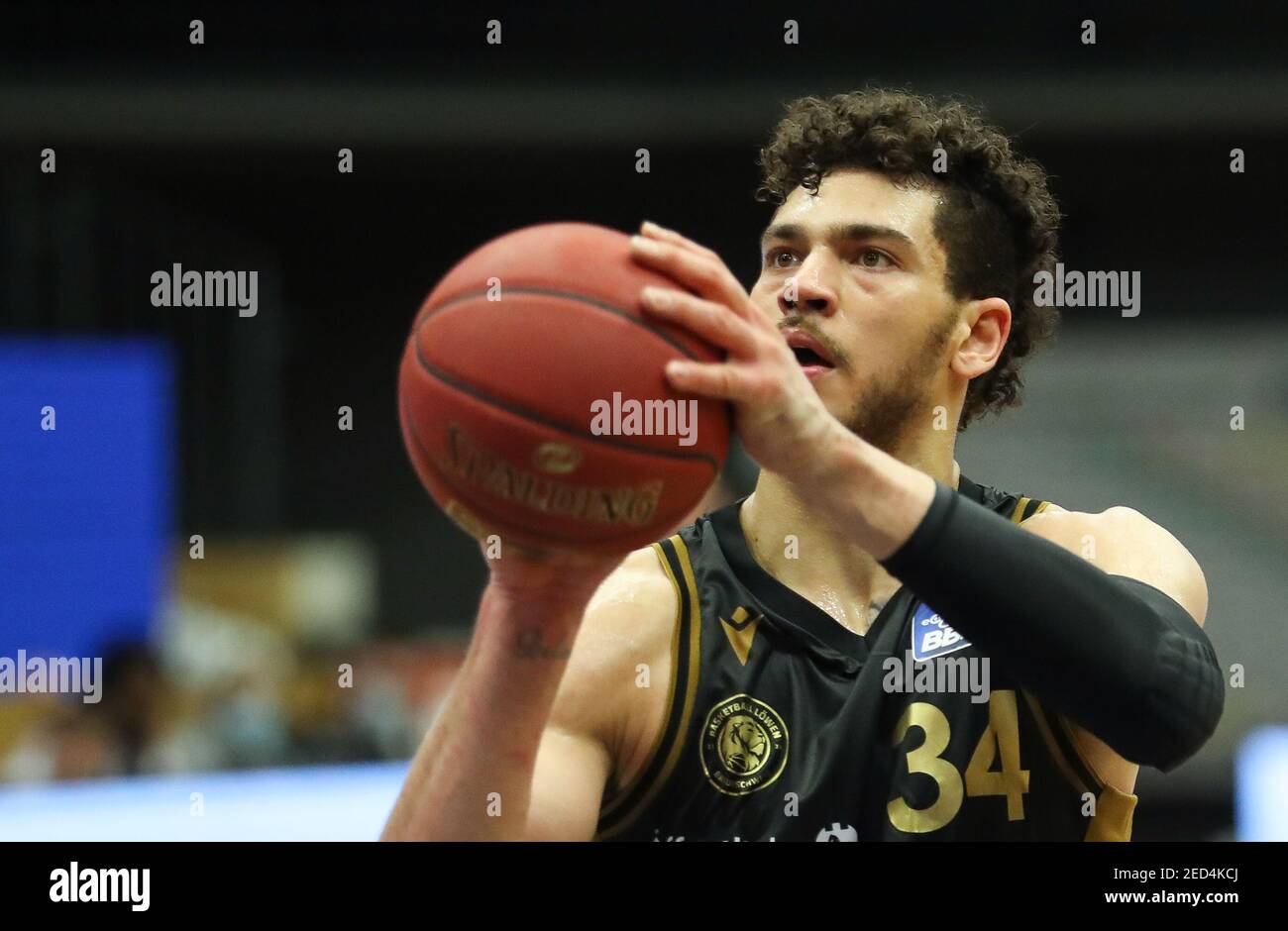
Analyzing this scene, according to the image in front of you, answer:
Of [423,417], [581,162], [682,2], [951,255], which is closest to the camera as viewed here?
[423,417]

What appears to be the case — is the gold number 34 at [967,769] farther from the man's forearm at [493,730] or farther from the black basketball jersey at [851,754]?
the man's forearm at [493,730]

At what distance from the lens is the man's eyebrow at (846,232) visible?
311cm

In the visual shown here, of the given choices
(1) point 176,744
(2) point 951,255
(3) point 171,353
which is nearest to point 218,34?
(3) point 171,353

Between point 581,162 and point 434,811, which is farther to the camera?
point 581,162

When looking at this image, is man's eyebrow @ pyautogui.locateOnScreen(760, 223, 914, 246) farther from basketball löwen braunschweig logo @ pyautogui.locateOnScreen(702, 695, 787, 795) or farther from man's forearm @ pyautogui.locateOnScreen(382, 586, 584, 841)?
man's forearm @ pyautogui.locateOnScreen(382, 586, 584, 841)

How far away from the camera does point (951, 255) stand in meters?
3.27

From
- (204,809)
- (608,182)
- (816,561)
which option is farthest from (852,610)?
(608,182)

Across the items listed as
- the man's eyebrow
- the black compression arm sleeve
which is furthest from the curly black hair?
the black compression arm sleeve

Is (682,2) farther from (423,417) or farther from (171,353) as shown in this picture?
(423,417)

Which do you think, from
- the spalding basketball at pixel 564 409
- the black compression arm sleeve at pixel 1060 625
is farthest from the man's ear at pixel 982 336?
the spalding basketball at pixel 564 409

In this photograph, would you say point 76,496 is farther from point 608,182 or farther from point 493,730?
point 493,730
